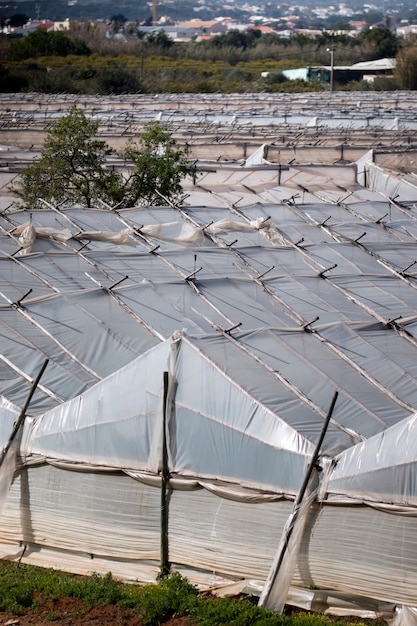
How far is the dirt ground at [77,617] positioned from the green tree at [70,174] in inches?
654

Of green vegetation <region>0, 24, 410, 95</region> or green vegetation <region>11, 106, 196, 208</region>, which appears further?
green vegetation <region>0, 24, 410, 95</region>

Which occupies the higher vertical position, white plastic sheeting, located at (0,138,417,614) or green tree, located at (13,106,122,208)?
green tree, located at (13,106,122,208)

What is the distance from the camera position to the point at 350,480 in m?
12.7

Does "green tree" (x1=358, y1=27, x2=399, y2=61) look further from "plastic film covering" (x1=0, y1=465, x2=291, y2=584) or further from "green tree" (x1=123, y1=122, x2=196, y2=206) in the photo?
"plastic film covering" (x1=0, y1=465, x2=291, y2=584)

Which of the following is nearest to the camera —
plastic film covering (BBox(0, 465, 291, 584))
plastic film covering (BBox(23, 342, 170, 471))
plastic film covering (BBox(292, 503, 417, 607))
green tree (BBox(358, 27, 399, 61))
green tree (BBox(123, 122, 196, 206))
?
plastic film covering (BBox(292, 503, 417, 607))

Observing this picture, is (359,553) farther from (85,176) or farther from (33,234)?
(85,176)

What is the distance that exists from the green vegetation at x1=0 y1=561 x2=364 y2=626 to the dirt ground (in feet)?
0.14

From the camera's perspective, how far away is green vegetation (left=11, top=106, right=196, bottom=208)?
2803cm

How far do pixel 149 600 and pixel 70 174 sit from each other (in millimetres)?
17344

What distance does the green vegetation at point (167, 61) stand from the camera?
254 ft

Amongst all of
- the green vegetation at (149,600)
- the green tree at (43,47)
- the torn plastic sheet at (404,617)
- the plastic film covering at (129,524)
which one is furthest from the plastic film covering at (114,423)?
the green tree at (43,47)

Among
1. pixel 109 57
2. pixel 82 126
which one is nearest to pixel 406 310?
pixel 82 126

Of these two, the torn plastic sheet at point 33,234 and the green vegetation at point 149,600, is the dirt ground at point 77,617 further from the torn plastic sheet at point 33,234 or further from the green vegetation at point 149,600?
the torn plastic sheet at point 33,234

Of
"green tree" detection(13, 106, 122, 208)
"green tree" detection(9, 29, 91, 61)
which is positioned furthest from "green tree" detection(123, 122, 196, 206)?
"green tree" detection(9, 29, 91, 61)
